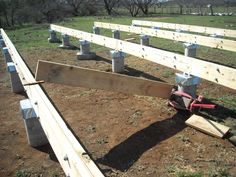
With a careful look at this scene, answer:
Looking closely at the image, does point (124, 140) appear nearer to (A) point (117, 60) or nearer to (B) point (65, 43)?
(A) point (117, 60)

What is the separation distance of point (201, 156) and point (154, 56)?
3.05 meters

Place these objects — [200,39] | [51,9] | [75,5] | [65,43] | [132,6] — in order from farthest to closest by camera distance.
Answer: [75,5]
[132,6]
[51,9]
[65,43]
[200,39]

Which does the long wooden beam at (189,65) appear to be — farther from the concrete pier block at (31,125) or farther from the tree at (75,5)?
the tree at (75,5)

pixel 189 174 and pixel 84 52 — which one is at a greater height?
pixel 84 52

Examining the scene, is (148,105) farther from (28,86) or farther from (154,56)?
(28,86)

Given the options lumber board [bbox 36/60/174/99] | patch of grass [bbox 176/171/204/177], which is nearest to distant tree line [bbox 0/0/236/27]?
lumber board [bbox 36/60/174/99]

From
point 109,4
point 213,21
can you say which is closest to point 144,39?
point 213,21

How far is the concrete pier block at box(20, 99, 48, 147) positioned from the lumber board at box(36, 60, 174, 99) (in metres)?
0.49

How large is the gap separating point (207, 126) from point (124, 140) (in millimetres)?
1449

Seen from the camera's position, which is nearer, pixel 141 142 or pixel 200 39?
pixel 141 142

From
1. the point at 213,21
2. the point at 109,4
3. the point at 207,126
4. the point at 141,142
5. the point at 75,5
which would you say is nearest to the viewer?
the point at 141,142

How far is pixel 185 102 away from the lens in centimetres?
538

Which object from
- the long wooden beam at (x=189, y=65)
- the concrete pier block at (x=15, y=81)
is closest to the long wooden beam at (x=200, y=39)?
the long wooden beam at (x=189, y=65)

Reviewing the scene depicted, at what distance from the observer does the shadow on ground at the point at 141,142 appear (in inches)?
159
